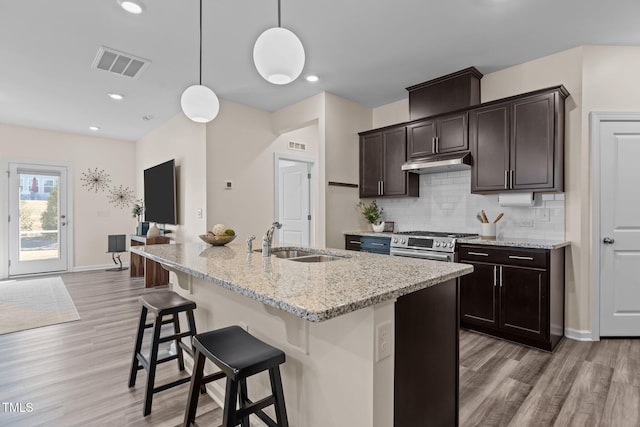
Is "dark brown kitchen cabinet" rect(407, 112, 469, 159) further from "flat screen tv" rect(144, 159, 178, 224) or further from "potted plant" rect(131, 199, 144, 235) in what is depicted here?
"potted plant" rect(131, 199, 144, 235)

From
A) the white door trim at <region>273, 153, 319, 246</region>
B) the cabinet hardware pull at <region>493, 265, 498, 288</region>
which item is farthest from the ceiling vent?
the cabinet hardware pull at <region>493, 265, 498, 288</region>

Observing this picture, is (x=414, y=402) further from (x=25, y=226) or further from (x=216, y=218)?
(x=25, y=226)

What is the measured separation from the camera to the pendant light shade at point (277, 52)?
158 cm

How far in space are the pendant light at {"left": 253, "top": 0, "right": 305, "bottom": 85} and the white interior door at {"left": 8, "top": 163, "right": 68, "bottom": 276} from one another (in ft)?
21.6

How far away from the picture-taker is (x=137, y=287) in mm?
5074

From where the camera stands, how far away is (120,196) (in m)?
6.87

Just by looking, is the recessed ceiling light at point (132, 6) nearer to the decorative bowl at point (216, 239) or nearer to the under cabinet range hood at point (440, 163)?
the decorative bowl at point (216, 239)

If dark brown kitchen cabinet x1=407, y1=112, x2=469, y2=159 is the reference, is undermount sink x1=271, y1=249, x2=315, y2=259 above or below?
below

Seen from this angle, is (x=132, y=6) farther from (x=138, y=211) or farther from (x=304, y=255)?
(x=138, y=211)

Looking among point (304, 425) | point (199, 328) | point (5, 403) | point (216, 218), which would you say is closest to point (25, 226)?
point (216, 218)

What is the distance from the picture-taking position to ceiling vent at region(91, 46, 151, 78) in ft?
10.2

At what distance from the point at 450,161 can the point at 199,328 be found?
2878mm

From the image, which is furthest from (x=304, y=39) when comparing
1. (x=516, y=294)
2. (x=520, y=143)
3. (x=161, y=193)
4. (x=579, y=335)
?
(x=161, y=193)

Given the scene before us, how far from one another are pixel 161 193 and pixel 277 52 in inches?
184
